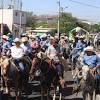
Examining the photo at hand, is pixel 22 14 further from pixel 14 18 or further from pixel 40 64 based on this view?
pixel 40 64

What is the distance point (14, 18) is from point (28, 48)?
2628 inches

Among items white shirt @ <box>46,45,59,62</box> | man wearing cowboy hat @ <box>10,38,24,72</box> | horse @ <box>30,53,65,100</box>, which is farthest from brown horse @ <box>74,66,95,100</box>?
man wearing cowboy hat @ <box>10,38,24,72</box>

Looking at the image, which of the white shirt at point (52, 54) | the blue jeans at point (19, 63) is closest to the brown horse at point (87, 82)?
the white shirt at point (52, 54)

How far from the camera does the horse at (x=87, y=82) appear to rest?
12.6m

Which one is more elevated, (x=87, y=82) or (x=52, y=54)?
(x=52, y=54)

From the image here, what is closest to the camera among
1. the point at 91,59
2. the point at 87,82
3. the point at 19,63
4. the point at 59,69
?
the point at 87,82

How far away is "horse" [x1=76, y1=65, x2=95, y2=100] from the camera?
12633mm

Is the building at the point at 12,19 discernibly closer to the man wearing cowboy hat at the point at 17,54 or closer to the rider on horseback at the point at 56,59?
the man wearing cowboy hat at the point at 17,54

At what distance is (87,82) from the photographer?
1275 centimetres

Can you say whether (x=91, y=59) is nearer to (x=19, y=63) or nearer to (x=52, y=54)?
(x=52, y=54)

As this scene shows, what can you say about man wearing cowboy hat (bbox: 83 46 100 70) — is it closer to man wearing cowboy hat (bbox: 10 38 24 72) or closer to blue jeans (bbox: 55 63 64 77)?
blue jeans (bbox: 55 63 64 77)

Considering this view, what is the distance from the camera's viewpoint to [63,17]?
105m

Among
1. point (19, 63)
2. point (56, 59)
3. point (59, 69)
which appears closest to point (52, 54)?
point (56, 59)

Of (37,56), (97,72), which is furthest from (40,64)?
(97,72)
